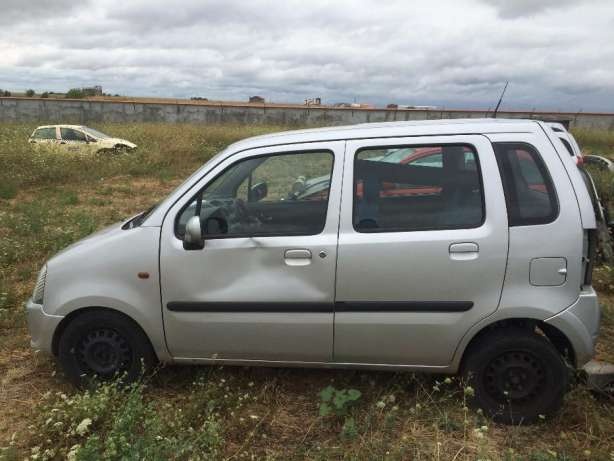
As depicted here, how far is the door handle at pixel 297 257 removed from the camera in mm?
2777

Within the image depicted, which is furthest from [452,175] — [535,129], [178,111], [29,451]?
[178,111]

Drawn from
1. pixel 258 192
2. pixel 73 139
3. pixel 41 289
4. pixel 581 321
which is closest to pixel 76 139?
pixel 73 139

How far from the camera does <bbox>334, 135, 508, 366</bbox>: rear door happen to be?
8.72 feet

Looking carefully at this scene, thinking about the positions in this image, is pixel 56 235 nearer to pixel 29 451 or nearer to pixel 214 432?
pixel 29 451

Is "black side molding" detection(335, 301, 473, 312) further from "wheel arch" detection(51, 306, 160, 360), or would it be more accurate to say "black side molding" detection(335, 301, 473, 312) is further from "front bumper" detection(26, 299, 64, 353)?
"front bumper" detection(26, 299, 64, 353)

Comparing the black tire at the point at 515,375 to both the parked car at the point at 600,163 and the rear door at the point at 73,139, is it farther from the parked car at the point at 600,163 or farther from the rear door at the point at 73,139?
the rear door at the point at 73,139

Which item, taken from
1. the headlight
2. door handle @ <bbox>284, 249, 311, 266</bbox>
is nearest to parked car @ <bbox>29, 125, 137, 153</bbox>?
the headlight

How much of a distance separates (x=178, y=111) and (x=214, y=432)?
102 ft

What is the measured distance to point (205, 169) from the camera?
2.99 m

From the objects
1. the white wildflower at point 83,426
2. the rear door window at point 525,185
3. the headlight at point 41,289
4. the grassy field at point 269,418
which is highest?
the rear door window at point 525,185

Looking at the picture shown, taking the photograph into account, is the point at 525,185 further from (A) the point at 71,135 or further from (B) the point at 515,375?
(A) the point at 71,135

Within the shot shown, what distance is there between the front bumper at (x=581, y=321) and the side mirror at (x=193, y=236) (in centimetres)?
197

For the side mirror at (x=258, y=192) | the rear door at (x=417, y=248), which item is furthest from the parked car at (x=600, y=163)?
the side mirror at (x=258, y=192)

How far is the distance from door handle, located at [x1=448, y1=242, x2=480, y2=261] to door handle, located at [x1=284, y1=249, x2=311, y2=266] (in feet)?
2.59
